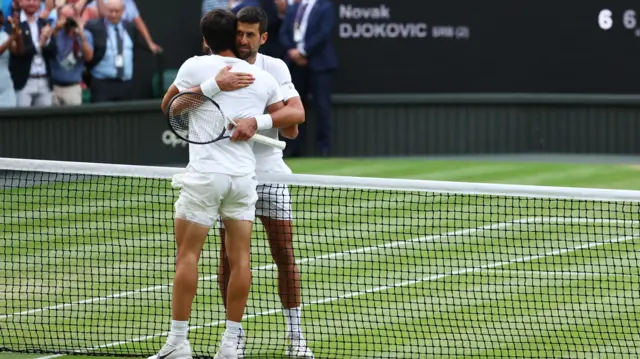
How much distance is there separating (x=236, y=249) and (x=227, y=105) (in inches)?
30.2

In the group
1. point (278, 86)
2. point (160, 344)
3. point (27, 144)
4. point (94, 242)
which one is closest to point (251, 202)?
point (278, 86)

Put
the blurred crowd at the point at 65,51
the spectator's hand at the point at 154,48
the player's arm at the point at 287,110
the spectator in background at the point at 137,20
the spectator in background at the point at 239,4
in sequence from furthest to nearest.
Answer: the spectator's hand at the point at 154,48 < the spectator in background at the point at 239,4 < the spectator in background at the point at 137,20 < the blurred crowd at the point at 65,51 < the player's arm at the point at 287,110

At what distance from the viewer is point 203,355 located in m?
7.85

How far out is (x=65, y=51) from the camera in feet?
54.5

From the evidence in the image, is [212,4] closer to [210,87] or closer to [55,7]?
[55,7]

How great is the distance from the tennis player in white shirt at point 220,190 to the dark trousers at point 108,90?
1015cm

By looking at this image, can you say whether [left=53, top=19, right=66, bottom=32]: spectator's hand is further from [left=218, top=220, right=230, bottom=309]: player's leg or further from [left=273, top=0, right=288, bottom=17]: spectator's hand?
[left=218, top=220, right=230, bottom=309]: player's leg

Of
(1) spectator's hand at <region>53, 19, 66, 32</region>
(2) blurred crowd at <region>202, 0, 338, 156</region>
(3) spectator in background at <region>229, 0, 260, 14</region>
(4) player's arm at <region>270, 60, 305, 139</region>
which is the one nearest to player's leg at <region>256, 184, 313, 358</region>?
(4) player's arm at <region>270, 60, 305, 139</region>

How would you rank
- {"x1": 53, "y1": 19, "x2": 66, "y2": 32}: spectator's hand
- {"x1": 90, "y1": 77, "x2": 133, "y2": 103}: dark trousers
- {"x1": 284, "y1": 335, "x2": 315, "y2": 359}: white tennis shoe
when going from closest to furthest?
{"x1": 284, "y1": 335, "x2": 315, "y2": 359}: white tennis shoe → {"x1": 53, "y1": 19, "x2": 66, "y2": 32}: spectator's hand → {"x1": 90, "y1": 77, "x2": 133, "y2": 103}: dark trousers

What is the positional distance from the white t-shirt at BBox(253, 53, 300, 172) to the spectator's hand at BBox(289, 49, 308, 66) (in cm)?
1060

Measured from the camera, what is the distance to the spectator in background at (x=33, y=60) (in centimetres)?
1606

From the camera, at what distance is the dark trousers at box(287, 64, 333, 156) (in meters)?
18.7

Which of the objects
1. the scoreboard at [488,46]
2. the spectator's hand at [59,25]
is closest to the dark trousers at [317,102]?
the scoreboard at [488,46]

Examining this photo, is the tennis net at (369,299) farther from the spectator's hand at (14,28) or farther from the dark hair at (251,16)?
the spectator's hand at (14,28)
